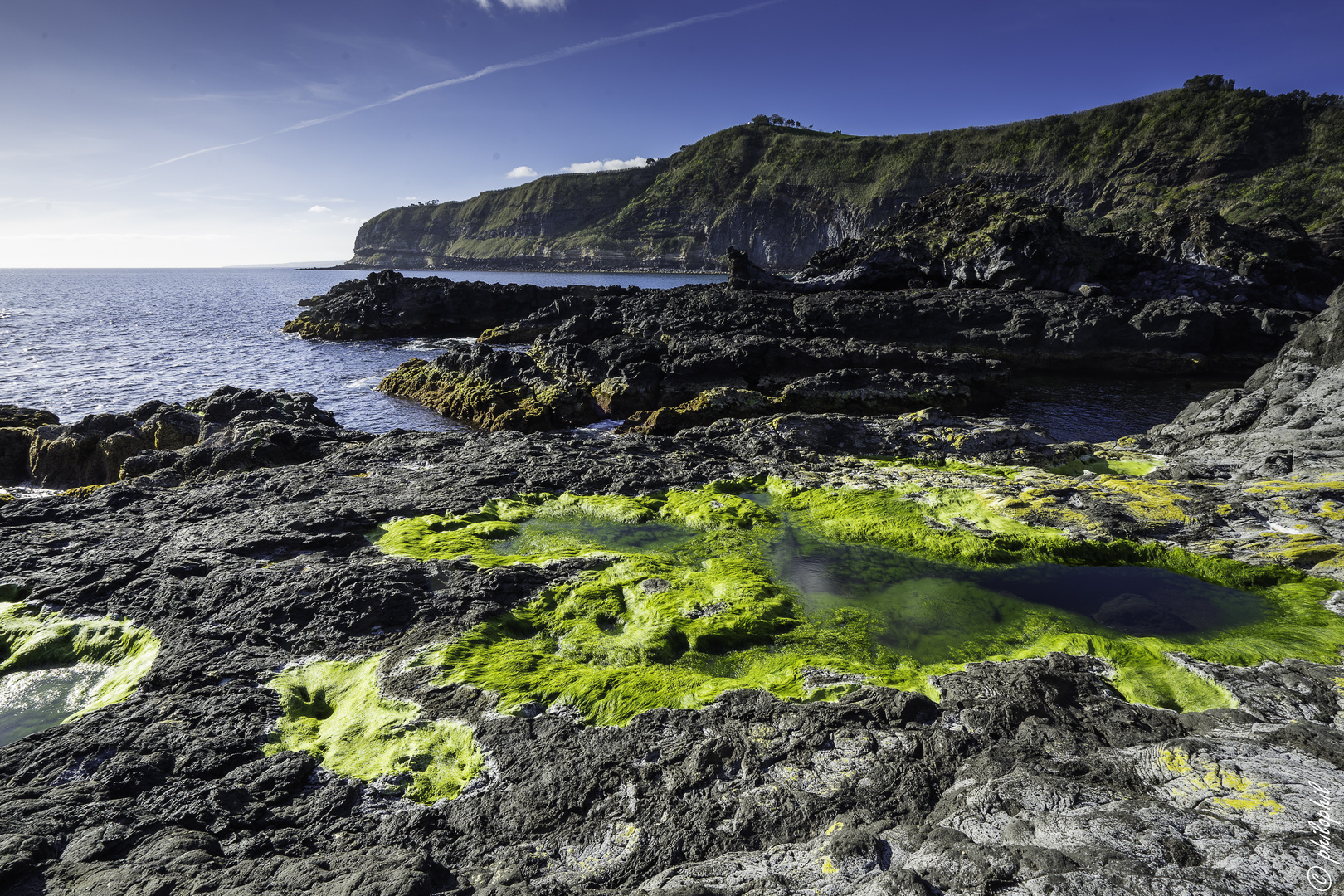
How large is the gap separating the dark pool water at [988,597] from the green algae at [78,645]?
873 centimetres

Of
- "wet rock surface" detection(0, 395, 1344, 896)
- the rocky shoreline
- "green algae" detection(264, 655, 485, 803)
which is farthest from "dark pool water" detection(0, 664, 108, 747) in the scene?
"green algae" detection(264, 655, 485, 803)

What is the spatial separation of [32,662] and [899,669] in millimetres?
10832

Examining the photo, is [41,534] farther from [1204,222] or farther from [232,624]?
[1204,222]

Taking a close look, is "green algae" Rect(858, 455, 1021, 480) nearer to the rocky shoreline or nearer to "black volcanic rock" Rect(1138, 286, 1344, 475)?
the rocky shoreline

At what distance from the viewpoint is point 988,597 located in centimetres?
841

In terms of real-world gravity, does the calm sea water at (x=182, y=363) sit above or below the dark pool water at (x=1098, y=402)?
above

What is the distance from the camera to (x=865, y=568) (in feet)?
30.6

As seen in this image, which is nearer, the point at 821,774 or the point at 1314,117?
the point at 821,774

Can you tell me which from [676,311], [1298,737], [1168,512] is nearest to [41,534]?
[1298,737]

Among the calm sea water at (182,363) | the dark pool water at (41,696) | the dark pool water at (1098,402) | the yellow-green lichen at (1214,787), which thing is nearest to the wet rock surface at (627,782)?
the yellow-green lichen at (1214,787)

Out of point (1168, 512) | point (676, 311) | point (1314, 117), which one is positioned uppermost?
point (1314, 117)

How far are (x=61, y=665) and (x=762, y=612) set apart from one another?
29.9 ft

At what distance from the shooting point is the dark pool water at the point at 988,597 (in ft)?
24.8

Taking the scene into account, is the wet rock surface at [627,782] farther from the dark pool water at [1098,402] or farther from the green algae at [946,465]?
the dark pool water at [1098,402]
